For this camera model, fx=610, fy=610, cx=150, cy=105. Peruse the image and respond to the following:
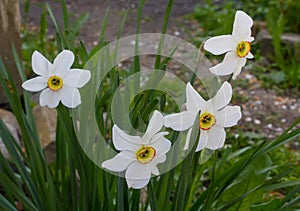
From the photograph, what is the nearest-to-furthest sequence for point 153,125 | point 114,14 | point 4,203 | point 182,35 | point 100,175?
point 153,125 < point 4,203 < point 100,175 < point 182,35 < point 114,14

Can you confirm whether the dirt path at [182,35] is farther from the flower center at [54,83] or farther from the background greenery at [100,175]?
the flower center at [54,83]

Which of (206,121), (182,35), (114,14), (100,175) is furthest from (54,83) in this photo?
(114,14)

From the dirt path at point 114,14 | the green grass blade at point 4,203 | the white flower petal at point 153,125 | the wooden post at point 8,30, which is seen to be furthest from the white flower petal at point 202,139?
the dirt path at point 114,14

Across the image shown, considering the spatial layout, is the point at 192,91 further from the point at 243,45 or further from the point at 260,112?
the point at 260,112

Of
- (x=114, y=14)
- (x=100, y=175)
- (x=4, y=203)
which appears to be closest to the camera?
(x=4, y=203)

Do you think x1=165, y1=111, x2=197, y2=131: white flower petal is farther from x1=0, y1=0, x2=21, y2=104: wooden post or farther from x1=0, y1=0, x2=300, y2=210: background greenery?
x1=0, y1=0, x2=21, y2=104: wooden post

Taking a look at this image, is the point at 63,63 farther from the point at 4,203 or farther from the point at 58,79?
the point at 4,203

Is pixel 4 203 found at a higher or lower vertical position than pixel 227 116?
lower
